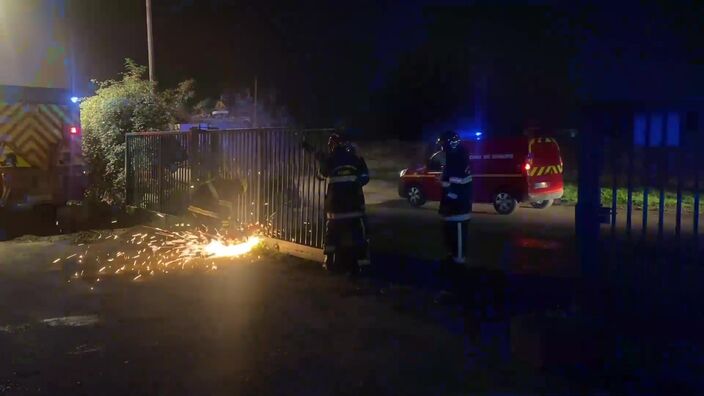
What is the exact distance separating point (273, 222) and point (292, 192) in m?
0.73

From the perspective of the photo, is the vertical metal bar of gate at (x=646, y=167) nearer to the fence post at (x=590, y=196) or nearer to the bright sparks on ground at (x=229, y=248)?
the fence post at (x=590, y=196)

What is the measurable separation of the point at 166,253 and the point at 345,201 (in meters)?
3.62

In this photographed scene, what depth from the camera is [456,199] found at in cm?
851

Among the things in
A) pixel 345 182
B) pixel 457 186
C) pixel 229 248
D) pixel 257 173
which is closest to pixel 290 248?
pixel 229 248

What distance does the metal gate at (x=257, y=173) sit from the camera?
10531 mm

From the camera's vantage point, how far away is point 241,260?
10906mm

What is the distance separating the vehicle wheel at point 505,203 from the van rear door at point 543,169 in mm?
456

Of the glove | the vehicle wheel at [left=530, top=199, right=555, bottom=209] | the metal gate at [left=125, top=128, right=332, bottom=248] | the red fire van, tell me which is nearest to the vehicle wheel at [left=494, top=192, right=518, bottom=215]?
the red fire van

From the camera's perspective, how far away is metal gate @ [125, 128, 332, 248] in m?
10.5

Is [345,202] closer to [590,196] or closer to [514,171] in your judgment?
[590,196]

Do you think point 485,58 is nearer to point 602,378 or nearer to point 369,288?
point 369,288

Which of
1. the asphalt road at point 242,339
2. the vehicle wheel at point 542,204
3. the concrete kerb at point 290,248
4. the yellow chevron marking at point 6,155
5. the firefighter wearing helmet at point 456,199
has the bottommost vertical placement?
the asphalt road at point 242,339

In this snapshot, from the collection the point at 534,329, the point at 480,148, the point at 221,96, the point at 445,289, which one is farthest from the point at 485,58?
the point at 534,329

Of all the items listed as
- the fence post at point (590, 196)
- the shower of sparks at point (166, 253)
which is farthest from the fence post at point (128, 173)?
the fence post at point (590, 196)
